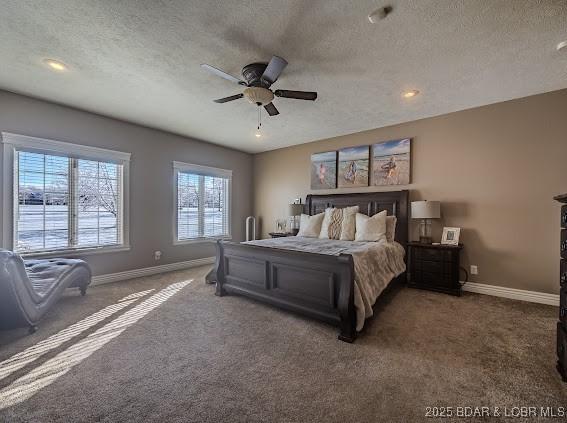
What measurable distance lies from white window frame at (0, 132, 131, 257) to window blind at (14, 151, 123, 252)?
48 mm

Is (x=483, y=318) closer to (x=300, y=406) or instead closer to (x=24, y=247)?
(x=300, y=406)

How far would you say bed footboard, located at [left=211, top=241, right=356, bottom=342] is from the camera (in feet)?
7.31

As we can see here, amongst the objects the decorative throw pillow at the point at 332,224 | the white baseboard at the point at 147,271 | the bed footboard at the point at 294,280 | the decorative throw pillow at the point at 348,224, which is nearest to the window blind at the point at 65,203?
the white baseboard at the point at 147,271

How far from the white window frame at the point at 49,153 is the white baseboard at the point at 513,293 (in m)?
5.46

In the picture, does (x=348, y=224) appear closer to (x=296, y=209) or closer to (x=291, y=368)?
(x=296, y=209)

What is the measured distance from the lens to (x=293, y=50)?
89.8 inches

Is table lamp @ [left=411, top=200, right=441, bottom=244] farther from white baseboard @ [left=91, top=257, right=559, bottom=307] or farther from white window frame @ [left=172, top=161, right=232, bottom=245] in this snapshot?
white window frame @ [left=172, top=161, right=232, bottom=245]

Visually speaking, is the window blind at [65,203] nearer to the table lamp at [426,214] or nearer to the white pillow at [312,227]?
the white pillow at [312,227]

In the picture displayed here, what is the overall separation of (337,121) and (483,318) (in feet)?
10.8

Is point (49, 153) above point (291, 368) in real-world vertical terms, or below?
above

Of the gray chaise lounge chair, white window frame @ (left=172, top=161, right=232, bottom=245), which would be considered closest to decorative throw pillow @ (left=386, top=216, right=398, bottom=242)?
white window frame @ (left=172, top=161, right=232, bottom=245)

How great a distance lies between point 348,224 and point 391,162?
136 cm

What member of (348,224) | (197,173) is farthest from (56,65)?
(348,224)

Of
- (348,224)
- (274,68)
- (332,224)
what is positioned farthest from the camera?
(332,224)
